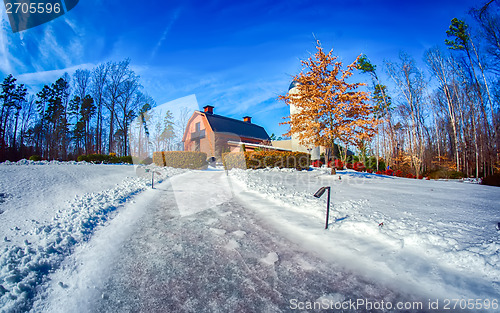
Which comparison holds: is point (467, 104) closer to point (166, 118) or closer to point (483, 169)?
point (483, 169)

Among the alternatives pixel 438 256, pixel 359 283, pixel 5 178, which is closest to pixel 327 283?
pixel 359 283

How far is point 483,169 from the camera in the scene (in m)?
15.6

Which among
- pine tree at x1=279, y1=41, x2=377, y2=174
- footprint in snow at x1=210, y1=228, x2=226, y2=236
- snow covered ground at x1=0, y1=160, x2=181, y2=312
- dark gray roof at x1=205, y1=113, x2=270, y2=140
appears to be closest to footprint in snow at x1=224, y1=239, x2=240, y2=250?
footprint in snow at x1=210, y1=228, x2=226, y2=236

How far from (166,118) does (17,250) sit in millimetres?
37182

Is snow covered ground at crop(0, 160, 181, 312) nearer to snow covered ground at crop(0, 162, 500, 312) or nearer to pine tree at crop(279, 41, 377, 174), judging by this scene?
snow covered ground at crop(0, 162, 500, 312)

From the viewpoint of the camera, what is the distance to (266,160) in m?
13.0

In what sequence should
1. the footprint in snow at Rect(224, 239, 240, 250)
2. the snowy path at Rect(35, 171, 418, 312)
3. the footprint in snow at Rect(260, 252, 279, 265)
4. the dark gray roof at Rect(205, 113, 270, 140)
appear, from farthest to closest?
the dark gray roof at Rect(205, 113, 270, 140) → the footprint in snow at Rect(224, 239, 240, 250) → the footprint in snow at Rect(260, 252, 279, 265) → the snowy path at Rect(35, 171, 418, 312)

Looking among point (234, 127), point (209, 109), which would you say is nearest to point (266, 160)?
point (234, 127)

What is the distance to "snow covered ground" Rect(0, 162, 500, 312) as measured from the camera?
1857 mm

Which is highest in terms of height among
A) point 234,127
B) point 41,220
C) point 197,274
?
point 234,127

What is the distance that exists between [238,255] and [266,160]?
10.6m

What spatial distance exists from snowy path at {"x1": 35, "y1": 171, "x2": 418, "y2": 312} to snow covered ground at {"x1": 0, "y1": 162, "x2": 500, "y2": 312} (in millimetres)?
13

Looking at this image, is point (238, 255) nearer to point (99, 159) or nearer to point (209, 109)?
point (99, 159)

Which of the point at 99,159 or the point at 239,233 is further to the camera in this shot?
the point at 99,159
